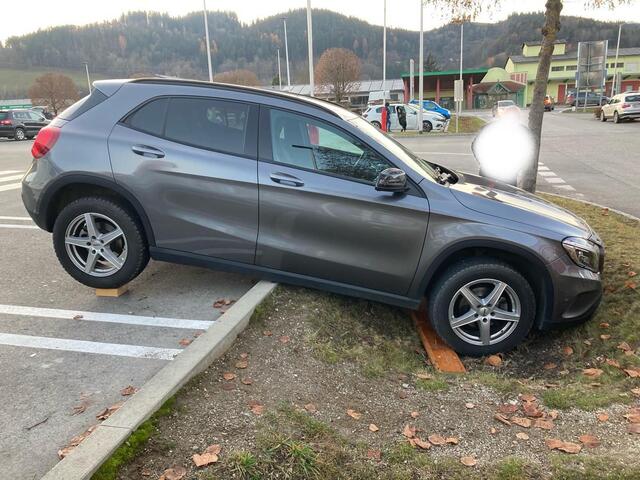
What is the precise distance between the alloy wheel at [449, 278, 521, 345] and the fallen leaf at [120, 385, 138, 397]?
7.55ft

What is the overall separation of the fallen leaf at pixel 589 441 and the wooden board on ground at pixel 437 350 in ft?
3.80

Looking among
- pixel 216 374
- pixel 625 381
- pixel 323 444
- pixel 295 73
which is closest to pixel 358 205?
pixel 216 374

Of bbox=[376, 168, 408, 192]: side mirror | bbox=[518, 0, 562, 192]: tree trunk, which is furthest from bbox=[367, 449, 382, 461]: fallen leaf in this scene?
bbox=[518, 0, 562, 192]: tree trunk

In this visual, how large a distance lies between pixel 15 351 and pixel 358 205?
2667 millimetres

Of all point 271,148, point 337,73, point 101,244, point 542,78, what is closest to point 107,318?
point 101,244

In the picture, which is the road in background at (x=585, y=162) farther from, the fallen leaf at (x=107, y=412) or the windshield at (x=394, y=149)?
the fallen leaf at (x=107, y=412)

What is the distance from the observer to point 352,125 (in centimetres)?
415

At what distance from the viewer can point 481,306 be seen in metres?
4.00

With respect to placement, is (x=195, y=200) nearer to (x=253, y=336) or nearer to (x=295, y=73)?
(x=253, y=336)

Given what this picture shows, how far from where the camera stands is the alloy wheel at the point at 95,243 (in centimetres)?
441

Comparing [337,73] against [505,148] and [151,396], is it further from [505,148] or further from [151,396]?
[151,396]

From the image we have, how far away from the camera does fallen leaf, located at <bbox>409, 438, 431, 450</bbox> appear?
2.75 meters

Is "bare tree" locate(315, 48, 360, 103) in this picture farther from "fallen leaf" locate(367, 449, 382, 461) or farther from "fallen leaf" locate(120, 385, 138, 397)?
"fallen leaf" locate(367, 449, 382, 461)

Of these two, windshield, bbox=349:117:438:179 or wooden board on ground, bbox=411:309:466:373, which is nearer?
wooden board on ground, bbox=411:309:466:373
